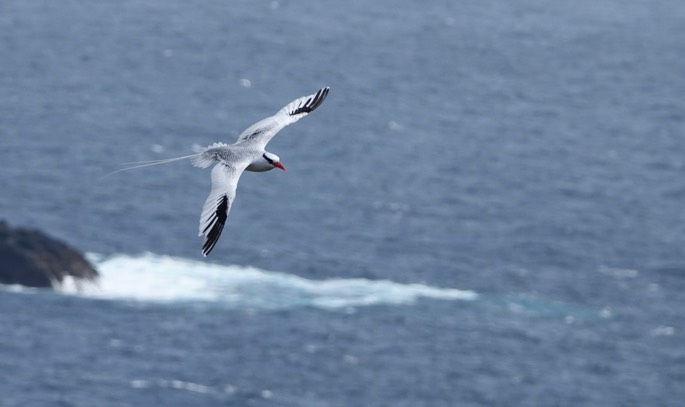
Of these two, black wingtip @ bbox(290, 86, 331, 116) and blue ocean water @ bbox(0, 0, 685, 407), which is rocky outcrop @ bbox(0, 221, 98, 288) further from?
black wingtip @ bbox(290, 86, 331, 116)

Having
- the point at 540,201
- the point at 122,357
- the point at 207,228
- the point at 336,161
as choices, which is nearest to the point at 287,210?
the point at 336,161

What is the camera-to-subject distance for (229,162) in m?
42.0

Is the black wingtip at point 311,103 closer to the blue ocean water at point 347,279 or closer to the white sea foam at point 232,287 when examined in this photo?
the blue ocean water at point 347,279

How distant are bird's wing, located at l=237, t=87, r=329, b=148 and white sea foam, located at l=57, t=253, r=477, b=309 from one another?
9771cm

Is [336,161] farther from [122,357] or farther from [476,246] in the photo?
[122,357]

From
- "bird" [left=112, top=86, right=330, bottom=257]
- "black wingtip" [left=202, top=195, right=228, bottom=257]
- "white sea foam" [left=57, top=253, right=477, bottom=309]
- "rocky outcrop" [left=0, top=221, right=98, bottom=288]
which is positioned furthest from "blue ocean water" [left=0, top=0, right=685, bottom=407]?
"black wingtip" [left=202, top=195, right=228, bottom=257]

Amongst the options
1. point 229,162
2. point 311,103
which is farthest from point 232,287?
point 229,162

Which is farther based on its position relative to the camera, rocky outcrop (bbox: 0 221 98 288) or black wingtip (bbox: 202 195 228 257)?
rocky outcrop (bbox: 0 221 98 288)

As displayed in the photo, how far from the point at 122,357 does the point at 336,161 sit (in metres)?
64.2

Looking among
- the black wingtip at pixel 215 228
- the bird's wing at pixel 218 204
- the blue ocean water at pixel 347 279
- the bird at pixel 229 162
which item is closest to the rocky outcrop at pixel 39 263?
the blue ocean water at pixel 347 279

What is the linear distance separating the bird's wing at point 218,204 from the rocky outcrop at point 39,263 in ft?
337

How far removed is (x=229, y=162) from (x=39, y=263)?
10476cm

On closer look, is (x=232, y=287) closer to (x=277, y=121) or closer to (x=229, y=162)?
(x=277, y=121)

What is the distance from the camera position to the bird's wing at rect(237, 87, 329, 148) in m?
45.7
